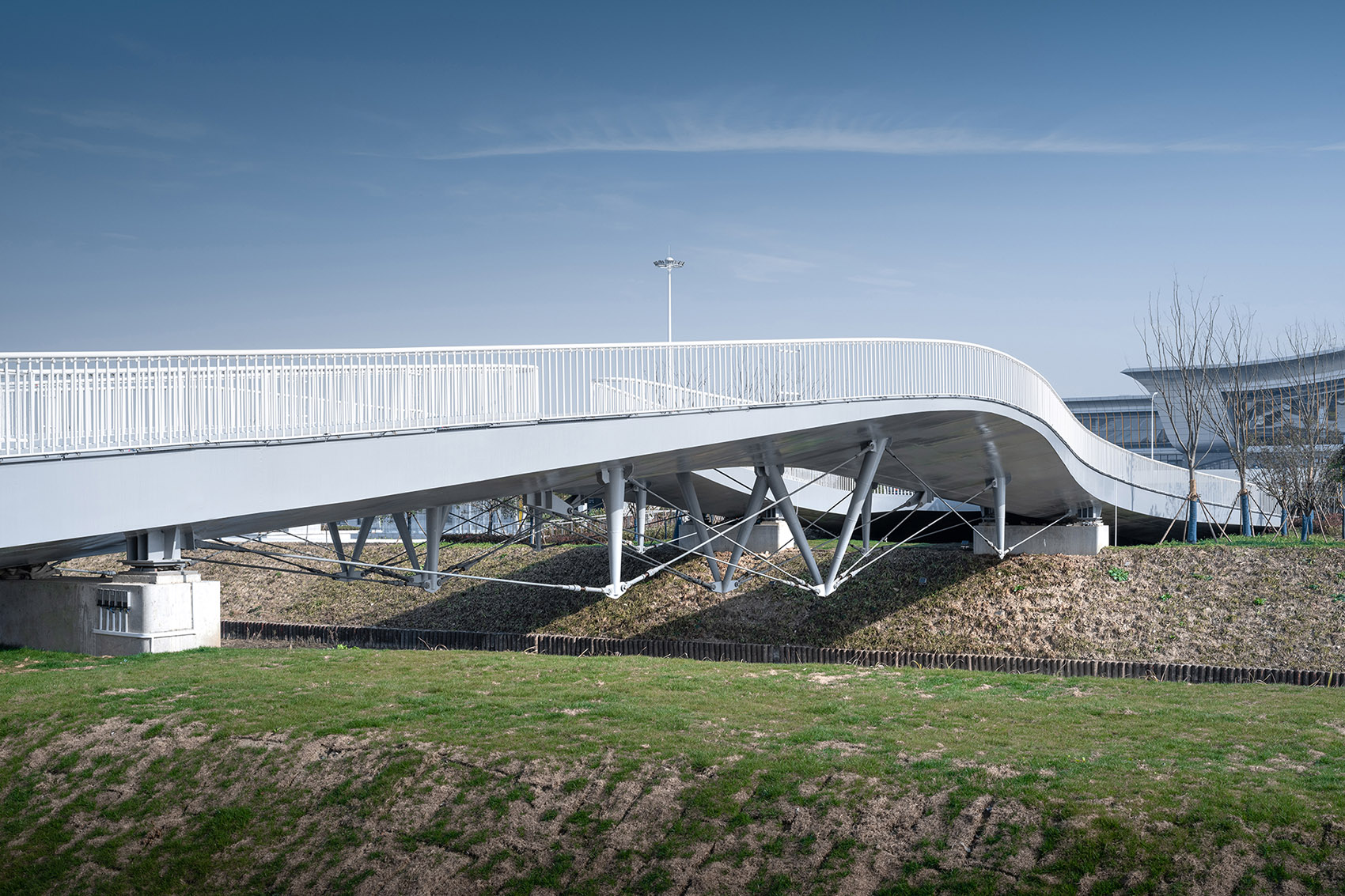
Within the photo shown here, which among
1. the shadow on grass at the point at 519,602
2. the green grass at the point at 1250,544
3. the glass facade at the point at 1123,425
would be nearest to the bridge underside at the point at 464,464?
the green grass at the point at 1250,544

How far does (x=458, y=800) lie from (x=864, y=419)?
12.8 metres

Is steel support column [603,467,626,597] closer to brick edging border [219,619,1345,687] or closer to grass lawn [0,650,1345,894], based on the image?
brick edging border [219,619,1345,687]

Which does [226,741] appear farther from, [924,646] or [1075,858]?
[924,646]

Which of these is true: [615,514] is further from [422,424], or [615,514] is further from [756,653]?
[756,653]

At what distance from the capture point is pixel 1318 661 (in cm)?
2397

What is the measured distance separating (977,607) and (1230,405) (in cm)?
3148

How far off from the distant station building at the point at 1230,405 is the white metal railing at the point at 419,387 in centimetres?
2676

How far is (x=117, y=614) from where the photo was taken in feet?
61.3

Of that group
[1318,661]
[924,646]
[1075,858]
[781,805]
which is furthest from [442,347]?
[1318,661]

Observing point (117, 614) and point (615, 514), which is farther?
point (615, 514)

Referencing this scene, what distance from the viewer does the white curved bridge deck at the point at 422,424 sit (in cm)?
1454

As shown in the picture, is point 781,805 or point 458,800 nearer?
point 781,805

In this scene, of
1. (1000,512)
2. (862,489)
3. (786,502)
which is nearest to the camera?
(786,502)

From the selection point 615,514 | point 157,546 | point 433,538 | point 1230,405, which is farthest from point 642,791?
point 1230,405
